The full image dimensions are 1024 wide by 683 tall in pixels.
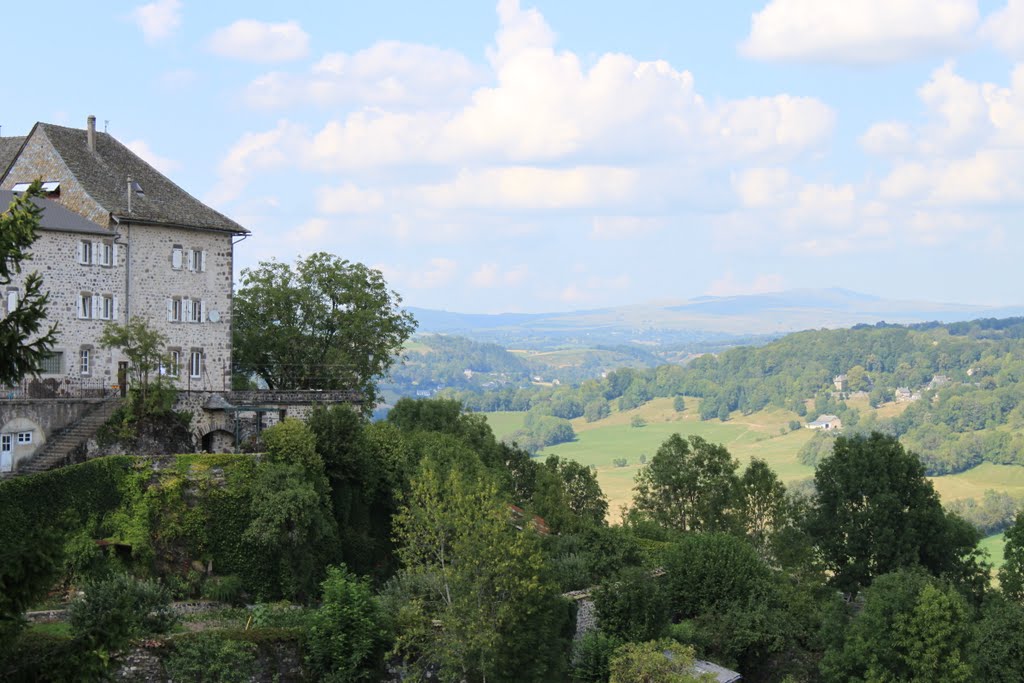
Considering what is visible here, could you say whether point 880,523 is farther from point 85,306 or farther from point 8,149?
point 8,149

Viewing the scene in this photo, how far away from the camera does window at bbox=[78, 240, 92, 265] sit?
52312mm

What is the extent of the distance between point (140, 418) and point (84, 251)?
8.34 meters

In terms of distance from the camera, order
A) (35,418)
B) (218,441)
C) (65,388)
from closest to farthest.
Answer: (35,418), (65,388), (218,441)

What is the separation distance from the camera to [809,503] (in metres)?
68.9

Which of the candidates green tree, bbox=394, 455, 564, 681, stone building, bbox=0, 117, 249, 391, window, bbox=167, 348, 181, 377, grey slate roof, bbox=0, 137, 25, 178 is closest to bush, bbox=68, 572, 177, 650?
green tree, bbox=394, 455, 564, 681

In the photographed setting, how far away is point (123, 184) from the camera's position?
2192 inches

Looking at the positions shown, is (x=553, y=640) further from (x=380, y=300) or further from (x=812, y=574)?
(x=380, y=300)

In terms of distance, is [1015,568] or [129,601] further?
[1015,568]

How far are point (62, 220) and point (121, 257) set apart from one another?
2.72 metres

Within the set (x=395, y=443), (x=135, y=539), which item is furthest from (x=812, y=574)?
(x=135, y=539)

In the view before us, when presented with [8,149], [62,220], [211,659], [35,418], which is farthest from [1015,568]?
[8,149]

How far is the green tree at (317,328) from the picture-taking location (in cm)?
6469

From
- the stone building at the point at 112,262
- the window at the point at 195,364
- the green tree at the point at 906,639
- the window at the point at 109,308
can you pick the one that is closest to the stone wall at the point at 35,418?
the stone building at the point at 112,262

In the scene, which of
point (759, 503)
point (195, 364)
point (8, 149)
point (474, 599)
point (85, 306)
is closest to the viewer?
point (474, 599)
